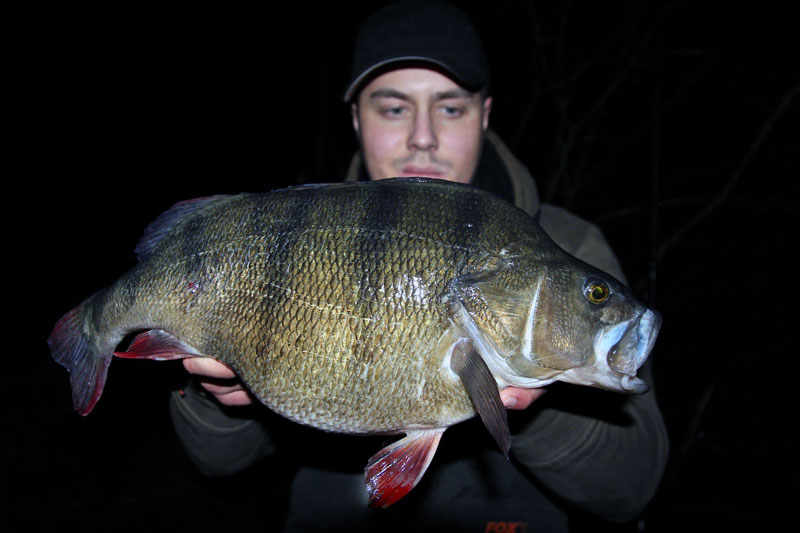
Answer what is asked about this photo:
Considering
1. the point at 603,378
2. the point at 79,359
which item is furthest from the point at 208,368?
the point at 603,378

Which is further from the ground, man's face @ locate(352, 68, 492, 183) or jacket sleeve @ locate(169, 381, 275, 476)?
man's face @ locate(352, 68, 492, 183)

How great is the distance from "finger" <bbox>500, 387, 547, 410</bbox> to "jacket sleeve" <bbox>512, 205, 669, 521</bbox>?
0.37m

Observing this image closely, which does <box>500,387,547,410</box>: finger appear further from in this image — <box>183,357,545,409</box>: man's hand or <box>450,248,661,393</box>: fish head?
<box>450,248,661,393</box>: fish head

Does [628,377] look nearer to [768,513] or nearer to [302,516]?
[302,516]

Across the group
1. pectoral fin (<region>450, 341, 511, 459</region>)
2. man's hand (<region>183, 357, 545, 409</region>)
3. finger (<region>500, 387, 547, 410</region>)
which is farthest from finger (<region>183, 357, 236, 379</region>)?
finger (<region>500, 387, 547, 410</region>)

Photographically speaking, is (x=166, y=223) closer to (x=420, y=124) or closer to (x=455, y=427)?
(x=420, y=124)

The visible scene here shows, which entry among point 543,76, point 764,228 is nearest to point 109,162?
point 543,76

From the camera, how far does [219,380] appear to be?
5.22ft

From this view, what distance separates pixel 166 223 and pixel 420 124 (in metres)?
1.13

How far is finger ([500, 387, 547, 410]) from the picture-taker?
139cm

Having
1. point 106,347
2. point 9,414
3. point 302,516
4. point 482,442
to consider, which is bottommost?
point 9,414

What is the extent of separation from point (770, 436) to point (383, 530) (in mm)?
7860

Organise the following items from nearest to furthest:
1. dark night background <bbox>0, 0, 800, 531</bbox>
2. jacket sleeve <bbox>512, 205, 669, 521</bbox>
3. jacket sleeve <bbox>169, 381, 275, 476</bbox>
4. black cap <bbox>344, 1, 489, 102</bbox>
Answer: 1. jacket sleeve <bbox>512, 205, 669, 521</bbox>
2. jacket sleeve <bbox>169, 381, 275, 476</bbox>
3. black cap <bbox>344, 1, 489, 102</bbox>
4. dark night background <bbox>0, 0, 800, 531</bbox>

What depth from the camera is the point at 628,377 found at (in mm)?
1278
